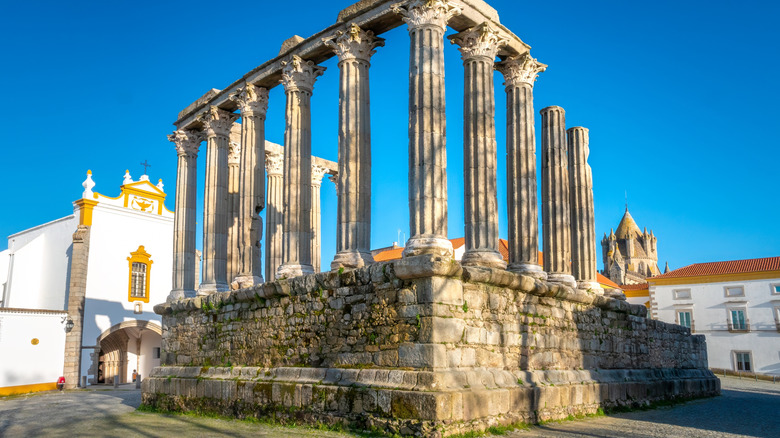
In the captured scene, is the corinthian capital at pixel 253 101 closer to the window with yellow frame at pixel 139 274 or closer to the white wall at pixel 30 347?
the white wall at pixel 30 347

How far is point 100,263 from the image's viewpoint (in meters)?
28.8

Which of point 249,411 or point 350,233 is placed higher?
point 350,233

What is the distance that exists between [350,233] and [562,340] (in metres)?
4.47

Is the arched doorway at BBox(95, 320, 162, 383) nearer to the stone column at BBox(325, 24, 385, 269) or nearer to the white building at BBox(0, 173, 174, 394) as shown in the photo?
the white building at BBox(0, 173, 174, 394)

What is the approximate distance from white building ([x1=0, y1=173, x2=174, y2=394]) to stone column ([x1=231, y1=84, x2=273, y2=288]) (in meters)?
14.5

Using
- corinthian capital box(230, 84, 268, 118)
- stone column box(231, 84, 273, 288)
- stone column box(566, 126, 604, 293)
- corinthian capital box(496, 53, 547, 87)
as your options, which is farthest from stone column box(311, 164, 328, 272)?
corinthian capital box(496, 53, 547, 87)

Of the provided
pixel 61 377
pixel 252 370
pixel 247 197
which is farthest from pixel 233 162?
pixel 61 377

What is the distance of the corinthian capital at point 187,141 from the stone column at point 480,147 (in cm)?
878

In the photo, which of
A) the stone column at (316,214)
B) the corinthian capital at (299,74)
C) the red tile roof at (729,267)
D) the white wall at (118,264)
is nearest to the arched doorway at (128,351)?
the white wall at (118,264)

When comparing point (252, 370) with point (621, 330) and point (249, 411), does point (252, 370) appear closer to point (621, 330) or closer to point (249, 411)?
point (249, 411)

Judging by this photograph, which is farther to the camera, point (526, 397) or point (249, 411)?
point (249, 411)

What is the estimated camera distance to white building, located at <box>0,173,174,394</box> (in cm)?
2711

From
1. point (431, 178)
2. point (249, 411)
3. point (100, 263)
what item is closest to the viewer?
point (431, 178)

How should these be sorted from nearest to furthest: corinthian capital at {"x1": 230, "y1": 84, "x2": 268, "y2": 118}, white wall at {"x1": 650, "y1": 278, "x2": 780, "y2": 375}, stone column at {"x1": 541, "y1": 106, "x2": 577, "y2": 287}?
stone column at {"x1": 541, "y1": 106, "x2": 577, "y2": 287}
corinthian capital at {"x1": 230, "y1": 84, "x2": 268, "y2": 118}
white wall at {"x1": 650, "y1": 278, "x2": 780, "y2": 375}
